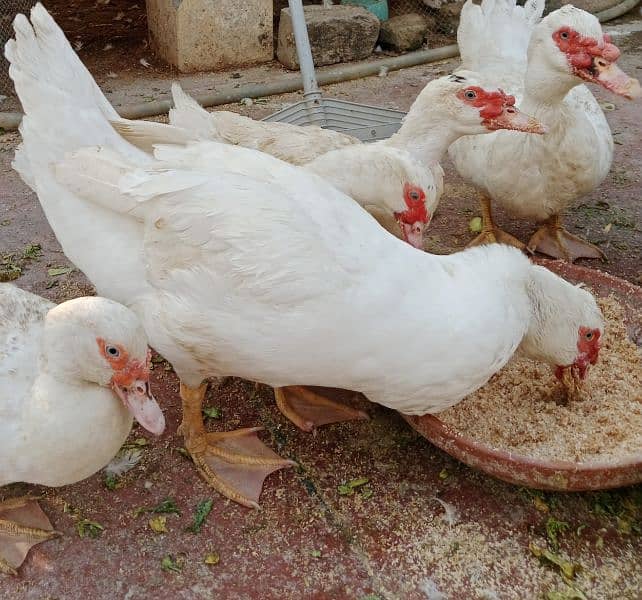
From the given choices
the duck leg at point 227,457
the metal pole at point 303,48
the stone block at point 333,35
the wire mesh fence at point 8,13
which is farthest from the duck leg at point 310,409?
the stone block at point 333,35

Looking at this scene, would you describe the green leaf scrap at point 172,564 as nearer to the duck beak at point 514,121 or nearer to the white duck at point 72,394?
the white duck at point 72,394

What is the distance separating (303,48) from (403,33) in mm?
2766

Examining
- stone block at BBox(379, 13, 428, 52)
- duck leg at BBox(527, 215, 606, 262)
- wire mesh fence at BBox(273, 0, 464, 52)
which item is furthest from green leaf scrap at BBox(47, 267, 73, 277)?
stone block at BBox(379, 13, 428, 52)

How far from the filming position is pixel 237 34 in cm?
643

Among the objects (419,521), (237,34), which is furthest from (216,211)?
(237,34)

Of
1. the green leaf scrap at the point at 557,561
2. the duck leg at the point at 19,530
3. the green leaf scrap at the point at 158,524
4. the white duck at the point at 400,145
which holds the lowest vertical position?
the green leaf scrap at the point at 158,524

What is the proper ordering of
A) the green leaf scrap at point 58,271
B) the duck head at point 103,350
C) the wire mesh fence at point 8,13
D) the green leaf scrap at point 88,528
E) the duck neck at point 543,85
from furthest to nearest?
1. the wire mesh fence at point 8,13
2. the green leaf scrap at point 58,271
3. the duck neck at point 543,85
4. the green leaf scrap at point 88,528
5. the duck head at point 103,350

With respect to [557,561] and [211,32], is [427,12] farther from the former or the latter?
[557,561]

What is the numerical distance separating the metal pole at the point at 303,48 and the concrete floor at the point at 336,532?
2207mm

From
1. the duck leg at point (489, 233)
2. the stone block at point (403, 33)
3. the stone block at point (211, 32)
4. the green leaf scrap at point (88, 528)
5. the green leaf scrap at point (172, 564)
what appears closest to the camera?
the green leaf scrap at point (172, 564)

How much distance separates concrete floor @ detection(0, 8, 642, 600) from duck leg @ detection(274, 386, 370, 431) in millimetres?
41

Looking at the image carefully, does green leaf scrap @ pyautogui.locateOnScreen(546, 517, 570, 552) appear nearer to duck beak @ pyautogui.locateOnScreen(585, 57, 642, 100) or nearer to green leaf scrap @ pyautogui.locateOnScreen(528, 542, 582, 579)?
green leaf scrap @ pyautogui.locateOnScreen(528, 542, 582, 579)

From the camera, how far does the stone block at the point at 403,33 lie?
6758 mm

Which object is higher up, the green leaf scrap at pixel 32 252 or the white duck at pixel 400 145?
the white duck at pixel 400 145
